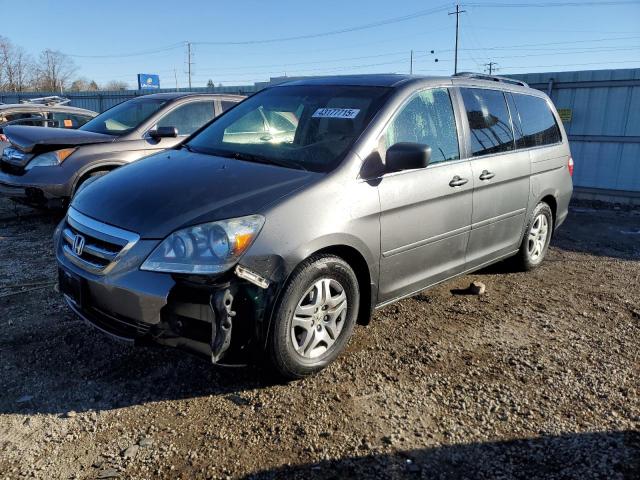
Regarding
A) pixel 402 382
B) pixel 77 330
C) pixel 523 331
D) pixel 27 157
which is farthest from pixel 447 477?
pixel 27 157

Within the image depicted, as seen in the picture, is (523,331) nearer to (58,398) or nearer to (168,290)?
(168,290)

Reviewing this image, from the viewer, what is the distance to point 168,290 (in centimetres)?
263

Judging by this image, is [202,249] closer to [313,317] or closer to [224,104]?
[313,317]

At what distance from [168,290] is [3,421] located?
113cm

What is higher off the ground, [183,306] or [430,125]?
[430,125]

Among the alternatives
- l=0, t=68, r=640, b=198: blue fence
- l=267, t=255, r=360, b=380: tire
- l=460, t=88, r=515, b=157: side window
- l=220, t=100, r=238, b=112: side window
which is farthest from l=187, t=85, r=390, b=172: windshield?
l=0, t=68, r=640, b=198: blue fence

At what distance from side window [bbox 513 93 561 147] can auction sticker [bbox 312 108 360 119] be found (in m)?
2.09

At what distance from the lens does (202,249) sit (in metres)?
2.67

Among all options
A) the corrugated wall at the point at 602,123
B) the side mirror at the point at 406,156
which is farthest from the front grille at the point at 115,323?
the corrugated wall at the point at 602,123

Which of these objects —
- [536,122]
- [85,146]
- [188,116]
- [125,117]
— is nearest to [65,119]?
[125,117]

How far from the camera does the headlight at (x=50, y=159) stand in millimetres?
5957

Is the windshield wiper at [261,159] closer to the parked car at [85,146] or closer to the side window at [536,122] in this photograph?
the parked car at [85,146]

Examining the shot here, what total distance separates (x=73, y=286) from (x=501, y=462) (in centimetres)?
249

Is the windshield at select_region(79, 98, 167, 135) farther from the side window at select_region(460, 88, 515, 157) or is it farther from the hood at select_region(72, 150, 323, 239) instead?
the side window at select_region(460, 88, 515, 157)
